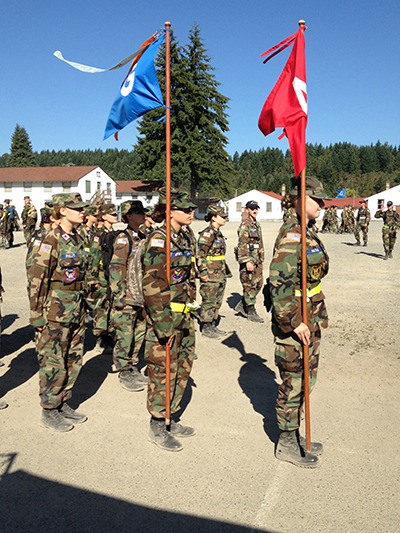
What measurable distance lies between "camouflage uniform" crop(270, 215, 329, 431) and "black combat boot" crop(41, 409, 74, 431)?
2064mm

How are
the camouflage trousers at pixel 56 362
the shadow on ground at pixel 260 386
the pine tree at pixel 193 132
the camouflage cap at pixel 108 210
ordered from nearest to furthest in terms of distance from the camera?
1. the camouflage trousers at pixel 56 362
2. the shadow on ground at pixel 260 386
3. the camouflage cap at pixel 108 210
4. the pine tree at pixel 193 132

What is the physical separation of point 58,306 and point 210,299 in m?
3.84

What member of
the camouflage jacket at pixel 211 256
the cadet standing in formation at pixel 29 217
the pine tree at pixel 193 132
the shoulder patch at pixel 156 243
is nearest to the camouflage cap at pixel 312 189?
the shoulder patch at pixel 156 243

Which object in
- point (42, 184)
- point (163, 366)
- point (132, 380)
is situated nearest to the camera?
point (163, 366)

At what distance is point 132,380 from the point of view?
5.81 meters

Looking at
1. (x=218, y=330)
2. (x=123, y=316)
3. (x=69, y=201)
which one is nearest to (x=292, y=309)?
(x=69, y=201)

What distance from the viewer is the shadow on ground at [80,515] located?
3.21m

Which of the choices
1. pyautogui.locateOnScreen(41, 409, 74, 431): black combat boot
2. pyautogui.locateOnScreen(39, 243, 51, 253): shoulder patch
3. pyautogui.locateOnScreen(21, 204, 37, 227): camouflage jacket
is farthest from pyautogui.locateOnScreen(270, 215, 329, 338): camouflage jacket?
pyautogui.locateOnScreen(21, 204, 37, 227): camouflage jacket

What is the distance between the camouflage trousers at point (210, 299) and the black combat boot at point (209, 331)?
103 mm

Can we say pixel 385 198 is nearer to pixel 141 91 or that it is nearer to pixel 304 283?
pixel 141 91

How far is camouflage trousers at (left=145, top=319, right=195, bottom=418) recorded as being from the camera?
13.9 feet

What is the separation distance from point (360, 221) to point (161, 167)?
32.1m

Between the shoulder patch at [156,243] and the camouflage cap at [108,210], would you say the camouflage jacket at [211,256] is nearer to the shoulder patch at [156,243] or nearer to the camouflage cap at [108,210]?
the camouflage cap at [108,210]

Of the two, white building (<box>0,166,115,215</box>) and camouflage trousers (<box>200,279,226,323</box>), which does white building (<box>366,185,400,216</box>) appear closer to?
white building (<box>0,166,115,215</box>)
